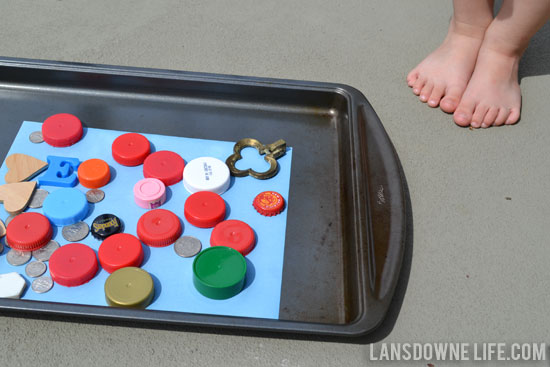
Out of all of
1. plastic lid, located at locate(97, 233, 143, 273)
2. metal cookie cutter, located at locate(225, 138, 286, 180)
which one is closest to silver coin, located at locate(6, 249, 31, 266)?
plastic lid, located at locate(97, 233, 143, 273)

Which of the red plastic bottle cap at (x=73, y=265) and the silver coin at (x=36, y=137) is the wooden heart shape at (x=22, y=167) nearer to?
the silver coin at (x=36, y=137)

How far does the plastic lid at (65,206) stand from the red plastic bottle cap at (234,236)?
0.72ft

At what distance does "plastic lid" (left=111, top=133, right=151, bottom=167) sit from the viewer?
3.19 feet

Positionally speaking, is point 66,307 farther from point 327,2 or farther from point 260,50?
point 327,2

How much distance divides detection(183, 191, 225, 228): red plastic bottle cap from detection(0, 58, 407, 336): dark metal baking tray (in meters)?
0.12

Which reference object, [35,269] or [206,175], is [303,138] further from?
[35,269]

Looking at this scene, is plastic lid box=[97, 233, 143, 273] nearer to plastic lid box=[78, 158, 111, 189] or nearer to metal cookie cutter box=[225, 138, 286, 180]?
plastic lid box=[78, 158, 111, 189]

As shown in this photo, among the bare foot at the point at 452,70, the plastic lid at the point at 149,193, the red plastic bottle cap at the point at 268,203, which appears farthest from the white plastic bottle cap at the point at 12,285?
the bare foot at the point at 452,70

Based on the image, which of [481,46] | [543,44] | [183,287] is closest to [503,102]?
[481,46]

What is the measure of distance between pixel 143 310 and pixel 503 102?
2.88 feet

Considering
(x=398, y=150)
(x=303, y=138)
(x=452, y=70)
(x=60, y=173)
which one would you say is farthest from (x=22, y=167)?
(x=452, y=70)

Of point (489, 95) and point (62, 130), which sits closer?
point (62, 130)

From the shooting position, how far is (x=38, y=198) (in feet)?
2.97

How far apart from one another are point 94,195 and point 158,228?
5.8 inches
